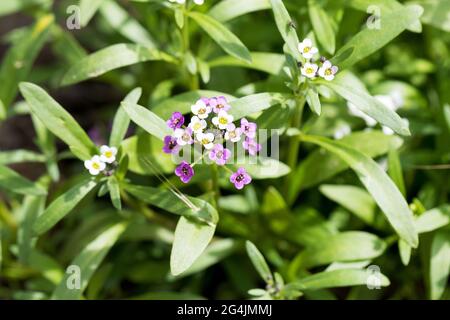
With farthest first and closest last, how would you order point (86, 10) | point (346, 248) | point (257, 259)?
point (346, 248) → point (86, 10) → point (257, 259)

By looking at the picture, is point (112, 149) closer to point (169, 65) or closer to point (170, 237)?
point (170, 237)

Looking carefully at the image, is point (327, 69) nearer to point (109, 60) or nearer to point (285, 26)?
point (285, 26)

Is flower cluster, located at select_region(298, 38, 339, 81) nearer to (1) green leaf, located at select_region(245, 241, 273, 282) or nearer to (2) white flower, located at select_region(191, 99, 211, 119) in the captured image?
(2) white flower, located at select_region(191, 99, 211, 119)

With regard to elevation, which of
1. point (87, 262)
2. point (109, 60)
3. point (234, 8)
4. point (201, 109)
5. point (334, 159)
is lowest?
point (87, 262)

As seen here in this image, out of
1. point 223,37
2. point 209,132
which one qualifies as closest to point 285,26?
point 223,37

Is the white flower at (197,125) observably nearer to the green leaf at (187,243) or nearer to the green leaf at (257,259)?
the green leaf at (187,243)
